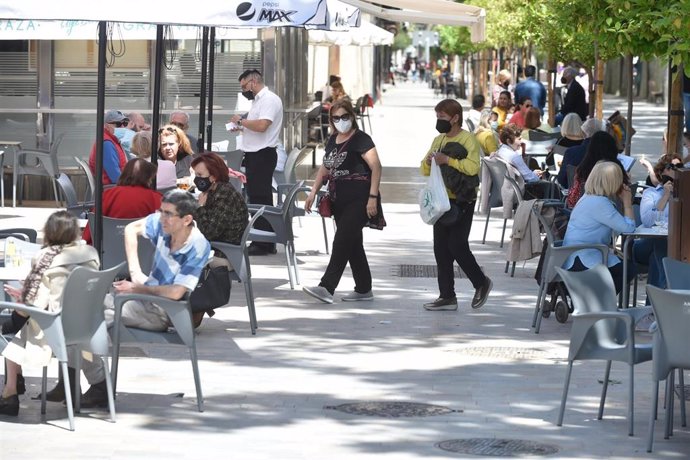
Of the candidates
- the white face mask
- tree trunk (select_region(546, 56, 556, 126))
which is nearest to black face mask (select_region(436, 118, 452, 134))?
the white face mask

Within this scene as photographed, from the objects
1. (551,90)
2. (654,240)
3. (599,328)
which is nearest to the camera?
(599,328)

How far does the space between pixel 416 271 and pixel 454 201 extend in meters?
2.48

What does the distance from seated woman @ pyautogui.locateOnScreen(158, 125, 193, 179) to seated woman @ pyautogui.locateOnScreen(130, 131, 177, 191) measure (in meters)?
0.75

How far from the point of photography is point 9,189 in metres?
19.8

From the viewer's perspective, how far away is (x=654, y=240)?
1105 centimetres

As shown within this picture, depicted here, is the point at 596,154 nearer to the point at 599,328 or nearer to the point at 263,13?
the point at 263,13

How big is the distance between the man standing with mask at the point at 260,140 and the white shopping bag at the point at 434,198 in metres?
3.54

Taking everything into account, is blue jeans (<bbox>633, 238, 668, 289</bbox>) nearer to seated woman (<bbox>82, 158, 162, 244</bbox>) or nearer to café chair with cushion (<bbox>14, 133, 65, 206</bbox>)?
seated woman (<bbox>82, 158, 162, 244</bbox>)

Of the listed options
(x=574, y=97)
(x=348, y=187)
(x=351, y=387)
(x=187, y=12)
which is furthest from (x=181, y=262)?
(x=574, y=97)

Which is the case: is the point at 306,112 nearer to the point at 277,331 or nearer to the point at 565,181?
the point at 565,181

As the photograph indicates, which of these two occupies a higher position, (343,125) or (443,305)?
(343,125)

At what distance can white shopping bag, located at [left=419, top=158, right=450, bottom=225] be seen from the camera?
442 inches

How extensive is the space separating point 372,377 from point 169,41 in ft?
38.3

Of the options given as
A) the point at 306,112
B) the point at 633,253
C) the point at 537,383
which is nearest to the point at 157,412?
→ the point at 537,383
